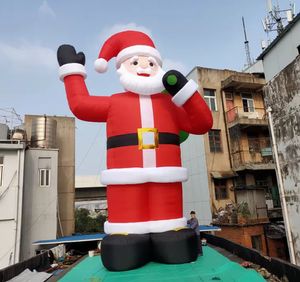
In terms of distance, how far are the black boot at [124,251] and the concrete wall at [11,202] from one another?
30.4 feet

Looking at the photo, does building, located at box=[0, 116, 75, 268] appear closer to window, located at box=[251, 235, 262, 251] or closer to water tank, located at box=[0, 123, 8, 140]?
water tank, located at box=[0, 123, 8, 140]

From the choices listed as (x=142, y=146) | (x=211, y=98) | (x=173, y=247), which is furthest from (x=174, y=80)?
(x=211, y=98)

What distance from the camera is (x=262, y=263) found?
4656 millimetres

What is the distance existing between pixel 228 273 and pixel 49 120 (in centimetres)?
1315

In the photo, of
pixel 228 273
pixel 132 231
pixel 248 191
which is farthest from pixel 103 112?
pixel 248 191

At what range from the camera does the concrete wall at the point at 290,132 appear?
8.96 meters

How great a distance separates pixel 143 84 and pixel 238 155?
12.5m

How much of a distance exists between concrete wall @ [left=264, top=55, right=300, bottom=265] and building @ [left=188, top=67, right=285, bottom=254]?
444cm

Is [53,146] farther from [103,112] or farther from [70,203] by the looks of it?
[103,112]

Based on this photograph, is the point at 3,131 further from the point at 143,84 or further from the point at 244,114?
the point at 244,114

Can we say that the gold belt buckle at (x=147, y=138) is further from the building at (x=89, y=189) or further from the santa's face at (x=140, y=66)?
the building at (x=89, y=189)

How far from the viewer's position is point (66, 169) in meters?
16.5

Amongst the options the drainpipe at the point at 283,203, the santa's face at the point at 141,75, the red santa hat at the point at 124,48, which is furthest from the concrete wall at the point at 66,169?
the santa's face at the point at 141,75

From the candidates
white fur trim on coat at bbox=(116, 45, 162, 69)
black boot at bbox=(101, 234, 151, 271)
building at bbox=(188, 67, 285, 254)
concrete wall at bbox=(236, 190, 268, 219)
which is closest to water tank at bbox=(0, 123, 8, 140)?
building at bbox=(188, 67, 285, 254)
